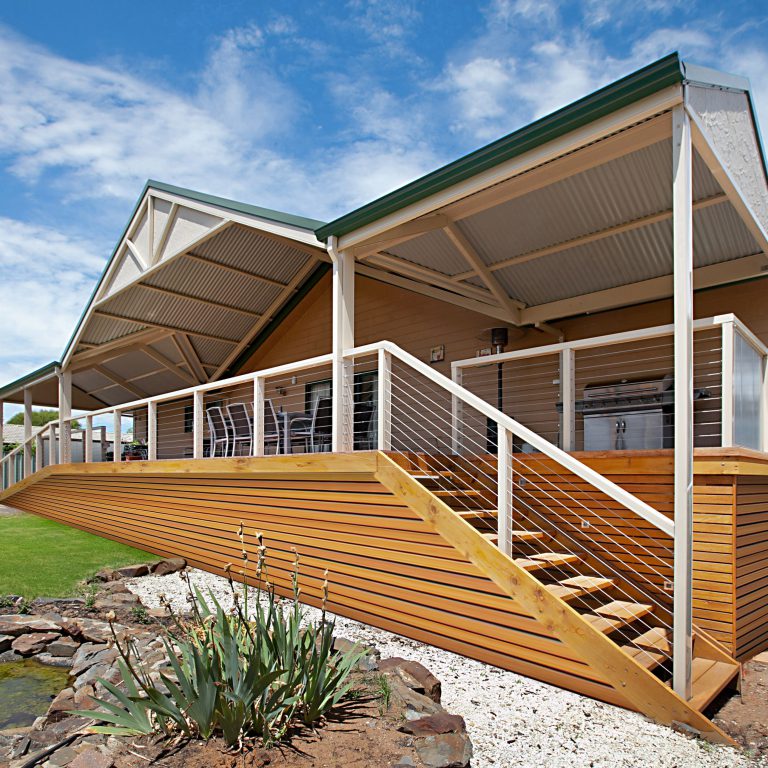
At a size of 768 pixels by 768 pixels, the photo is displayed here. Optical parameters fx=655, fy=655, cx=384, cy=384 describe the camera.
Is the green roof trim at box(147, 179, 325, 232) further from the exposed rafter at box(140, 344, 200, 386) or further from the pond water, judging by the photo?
the pond water

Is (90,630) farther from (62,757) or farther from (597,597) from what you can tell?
(597,597)

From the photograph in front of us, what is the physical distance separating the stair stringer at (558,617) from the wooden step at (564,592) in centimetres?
12

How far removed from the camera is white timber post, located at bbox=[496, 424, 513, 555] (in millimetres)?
5078

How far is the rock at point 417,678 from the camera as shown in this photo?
4.19 meters

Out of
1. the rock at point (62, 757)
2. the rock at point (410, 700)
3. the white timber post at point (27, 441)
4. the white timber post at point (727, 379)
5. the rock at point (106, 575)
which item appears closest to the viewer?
the rock at point (62, 757)

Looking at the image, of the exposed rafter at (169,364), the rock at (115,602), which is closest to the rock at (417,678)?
the rock at (115,602)

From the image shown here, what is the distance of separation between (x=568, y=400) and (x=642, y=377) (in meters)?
2.44

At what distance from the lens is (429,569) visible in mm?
5758

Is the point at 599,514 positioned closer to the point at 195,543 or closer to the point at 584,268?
the point at 584,268

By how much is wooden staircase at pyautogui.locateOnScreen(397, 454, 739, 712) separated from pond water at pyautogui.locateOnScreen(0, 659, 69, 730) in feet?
11.4

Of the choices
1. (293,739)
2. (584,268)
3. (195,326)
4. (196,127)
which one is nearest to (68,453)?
(195,326)

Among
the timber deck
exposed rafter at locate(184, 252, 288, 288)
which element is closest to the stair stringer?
the timber deck

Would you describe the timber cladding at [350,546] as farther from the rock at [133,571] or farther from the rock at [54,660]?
the rock at [54,660]

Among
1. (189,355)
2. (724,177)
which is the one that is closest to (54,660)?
(724,177)
